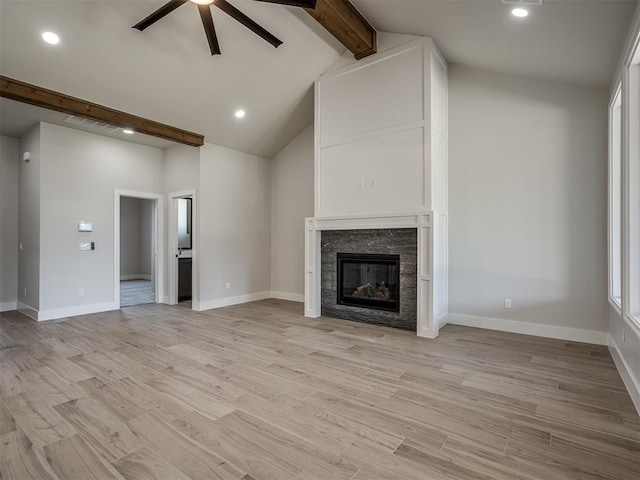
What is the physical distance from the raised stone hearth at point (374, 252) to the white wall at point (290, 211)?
4.74 feet

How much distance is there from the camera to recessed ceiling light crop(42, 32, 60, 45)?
3.50m

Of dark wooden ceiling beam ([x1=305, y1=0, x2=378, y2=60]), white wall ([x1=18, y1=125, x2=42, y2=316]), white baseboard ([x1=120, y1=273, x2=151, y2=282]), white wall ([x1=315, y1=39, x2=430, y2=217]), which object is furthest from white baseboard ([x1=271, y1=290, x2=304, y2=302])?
white baseboard ([x1=120, y1=273, x2=151, y2=282])

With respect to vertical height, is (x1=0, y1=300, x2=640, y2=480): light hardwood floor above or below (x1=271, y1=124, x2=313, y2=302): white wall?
below

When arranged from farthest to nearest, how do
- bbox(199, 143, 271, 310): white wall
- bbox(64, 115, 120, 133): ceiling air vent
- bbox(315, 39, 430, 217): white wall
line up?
bbox(199, 143, 271, 310): white wall < bbox(64, 115, 120, 133): ceiling air vent < bbox(315, 39, 430, 217): white wall

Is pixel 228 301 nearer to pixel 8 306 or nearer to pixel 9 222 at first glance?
pixel 8 306

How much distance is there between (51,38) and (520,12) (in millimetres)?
4715

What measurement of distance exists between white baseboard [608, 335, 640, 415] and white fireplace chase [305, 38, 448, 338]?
169cm

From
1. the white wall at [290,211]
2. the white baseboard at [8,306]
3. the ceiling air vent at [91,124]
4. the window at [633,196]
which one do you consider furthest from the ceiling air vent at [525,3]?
the white baseboard at [8,306]

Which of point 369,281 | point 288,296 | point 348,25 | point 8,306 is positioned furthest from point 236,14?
point 8,306

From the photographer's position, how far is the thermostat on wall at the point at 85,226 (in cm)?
548

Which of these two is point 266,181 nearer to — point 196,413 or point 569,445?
point 196,413

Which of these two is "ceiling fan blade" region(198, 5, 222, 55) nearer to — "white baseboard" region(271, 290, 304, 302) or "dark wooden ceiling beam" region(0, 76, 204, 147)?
"dark wooden ceiling beam" region(0, 76, 204, 147)

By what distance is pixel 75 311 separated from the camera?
17.7ft

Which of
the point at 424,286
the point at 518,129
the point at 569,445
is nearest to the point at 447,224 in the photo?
the point at 424,286
